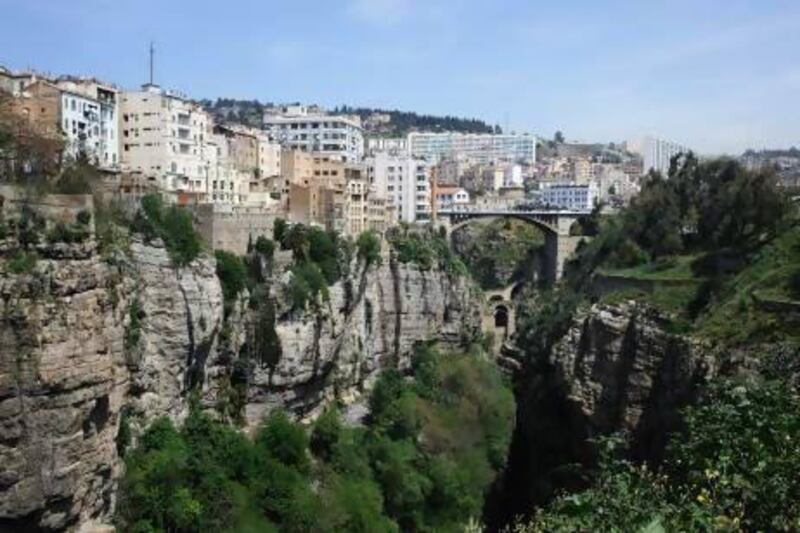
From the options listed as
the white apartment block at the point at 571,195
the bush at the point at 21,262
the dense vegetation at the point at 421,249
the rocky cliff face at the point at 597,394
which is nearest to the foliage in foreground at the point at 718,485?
the bush at the point at 21,262

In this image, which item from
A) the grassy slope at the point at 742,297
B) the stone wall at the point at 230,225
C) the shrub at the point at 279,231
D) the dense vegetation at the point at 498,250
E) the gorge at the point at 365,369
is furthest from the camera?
the dense vegetation at the point at 498,250

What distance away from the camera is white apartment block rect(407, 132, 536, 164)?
6004 inches

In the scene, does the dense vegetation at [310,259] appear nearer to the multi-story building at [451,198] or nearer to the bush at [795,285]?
the bush at [795,285]

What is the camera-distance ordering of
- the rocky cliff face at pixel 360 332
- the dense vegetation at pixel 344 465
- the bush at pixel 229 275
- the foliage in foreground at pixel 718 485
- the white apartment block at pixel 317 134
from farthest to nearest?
1. the white apartment block at pixel 317 134
2. the rocky cliff face at pixel 360 332
3. the bush at pixel 229 275
4. the dense vegetation at pixel 344 465
5. the foliage in foreground at pixel 718 485

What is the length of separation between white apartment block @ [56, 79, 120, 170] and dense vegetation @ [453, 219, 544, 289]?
34.4 metres

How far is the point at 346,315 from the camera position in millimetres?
34125

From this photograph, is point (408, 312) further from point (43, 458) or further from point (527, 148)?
point (527, 148)

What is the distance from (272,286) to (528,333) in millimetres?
19217

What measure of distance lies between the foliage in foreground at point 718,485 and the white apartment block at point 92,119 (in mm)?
23536

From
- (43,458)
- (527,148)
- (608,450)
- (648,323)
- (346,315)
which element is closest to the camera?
(608,450)

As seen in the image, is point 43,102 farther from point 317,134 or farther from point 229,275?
point 317,134

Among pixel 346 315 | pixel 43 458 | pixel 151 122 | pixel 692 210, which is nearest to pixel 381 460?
pixel 346 315

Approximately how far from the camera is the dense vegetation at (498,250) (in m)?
65.0

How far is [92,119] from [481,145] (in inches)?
5136
